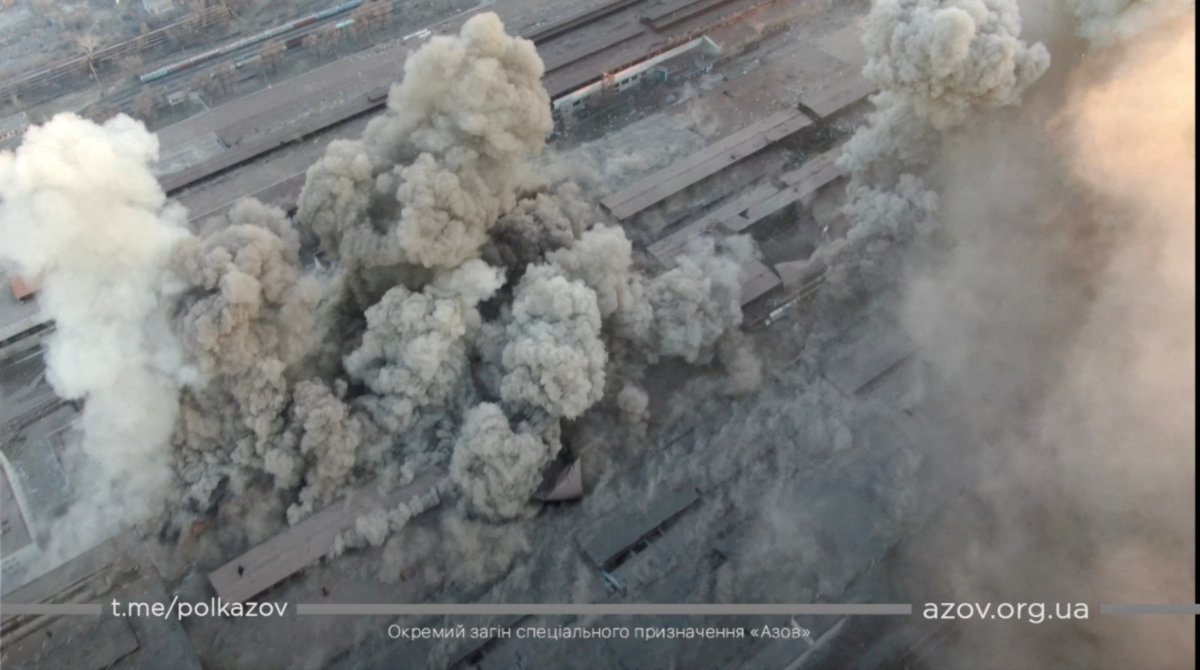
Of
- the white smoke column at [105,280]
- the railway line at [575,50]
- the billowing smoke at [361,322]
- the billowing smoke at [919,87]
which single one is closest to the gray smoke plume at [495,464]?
the billowing smoke at [361,322]

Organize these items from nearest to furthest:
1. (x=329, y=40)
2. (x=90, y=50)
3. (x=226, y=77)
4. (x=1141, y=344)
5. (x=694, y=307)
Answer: (x=1141, y=344), (x=694, y=307), (x=226, y=77), (x=90, y=50), (x=329, y=40)

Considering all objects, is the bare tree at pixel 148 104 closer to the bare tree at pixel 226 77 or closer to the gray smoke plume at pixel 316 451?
the bare tree at pixel 226 77

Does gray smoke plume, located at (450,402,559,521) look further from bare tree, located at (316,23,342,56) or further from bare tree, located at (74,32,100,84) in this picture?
bare tree, located at (74,32,100,84)

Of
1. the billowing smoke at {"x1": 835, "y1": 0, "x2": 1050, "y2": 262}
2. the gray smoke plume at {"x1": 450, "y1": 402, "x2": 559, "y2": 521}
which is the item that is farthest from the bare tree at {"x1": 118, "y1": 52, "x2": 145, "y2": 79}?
the billowing smoke at {"x1": 835, "y1": 0, "x2": 1050, "y2": 262}

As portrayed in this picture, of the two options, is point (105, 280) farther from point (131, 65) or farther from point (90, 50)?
point (90, 50)

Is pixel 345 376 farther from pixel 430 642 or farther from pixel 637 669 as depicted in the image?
pixel 637 669

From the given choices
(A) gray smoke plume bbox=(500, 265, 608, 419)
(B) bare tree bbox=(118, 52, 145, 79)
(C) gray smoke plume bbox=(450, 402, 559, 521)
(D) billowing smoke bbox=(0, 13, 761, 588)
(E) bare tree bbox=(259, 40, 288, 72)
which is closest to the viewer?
(D) billowing smoke bbox=(0, 13, 761, 588)

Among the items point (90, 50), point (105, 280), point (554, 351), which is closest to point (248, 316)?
point (105, 280)
